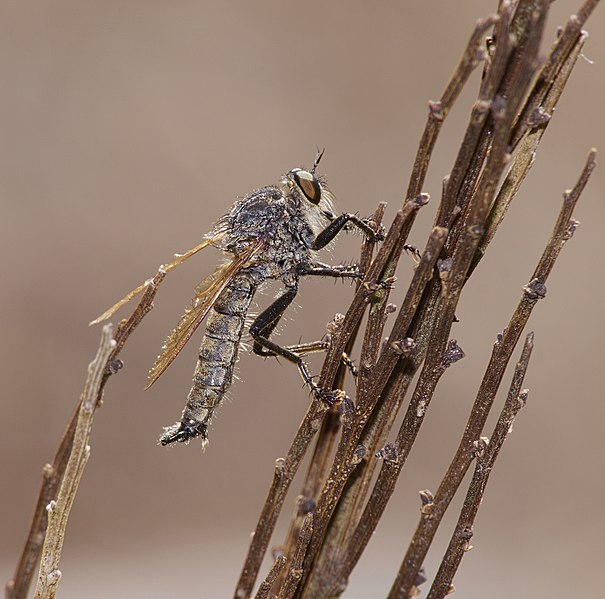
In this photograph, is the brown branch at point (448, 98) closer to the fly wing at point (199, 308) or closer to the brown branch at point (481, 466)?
the brown branch at point (481, 466)

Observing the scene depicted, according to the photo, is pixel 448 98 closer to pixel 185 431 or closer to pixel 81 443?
pixel 81 443

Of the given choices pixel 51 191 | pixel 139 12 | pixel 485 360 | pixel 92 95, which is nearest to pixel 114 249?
pixel 51 191

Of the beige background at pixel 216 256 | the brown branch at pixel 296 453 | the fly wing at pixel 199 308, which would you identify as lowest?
the brown branch at pixel 296 453

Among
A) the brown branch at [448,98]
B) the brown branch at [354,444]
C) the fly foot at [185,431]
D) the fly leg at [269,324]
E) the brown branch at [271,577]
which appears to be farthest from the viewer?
the fly leg at [269,324]

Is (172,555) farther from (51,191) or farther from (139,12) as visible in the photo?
(139,12)

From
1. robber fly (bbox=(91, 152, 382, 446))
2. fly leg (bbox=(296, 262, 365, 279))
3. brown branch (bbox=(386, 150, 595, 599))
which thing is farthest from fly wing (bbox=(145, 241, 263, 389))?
brown branch (bbox=(386, 150, 595, 599))

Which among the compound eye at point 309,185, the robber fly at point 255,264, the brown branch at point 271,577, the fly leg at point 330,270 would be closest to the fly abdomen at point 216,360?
the robber fly at point 255,264

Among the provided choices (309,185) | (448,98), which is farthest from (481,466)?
(309,185)

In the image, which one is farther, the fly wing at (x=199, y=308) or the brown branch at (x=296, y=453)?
the fly wing at (x=199, y=308)
